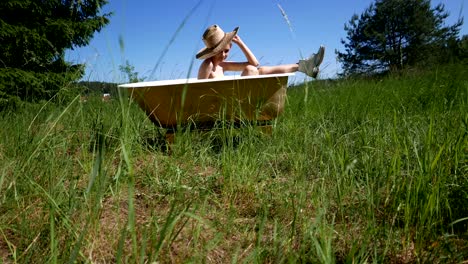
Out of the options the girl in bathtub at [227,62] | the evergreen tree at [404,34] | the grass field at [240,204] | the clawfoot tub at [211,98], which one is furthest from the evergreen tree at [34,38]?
the evergreen tree at [404,34]

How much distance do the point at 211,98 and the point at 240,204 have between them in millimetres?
1074

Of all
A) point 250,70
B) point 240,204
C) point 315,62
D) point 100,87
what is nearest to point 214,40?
point 250,70

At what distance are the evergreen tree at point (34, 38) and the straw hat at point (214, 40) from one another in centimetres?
369

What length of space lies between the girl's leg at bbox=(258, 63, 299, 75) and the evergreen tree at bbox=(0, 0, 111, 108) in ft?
12.7

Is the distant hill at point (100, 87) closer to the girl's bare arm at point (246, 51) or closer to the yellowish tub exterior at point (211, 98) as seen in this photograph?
the yellowish tub exterior at point (211, 98)

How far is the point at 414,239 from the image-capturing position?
2.99 ft

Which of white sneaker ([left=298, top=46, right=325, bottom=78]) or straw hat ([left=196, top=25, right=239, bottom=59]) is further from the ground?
straw hat ([left=196, top=25, right=239, bottom=59])

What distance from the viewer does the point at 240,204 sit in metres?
1.30

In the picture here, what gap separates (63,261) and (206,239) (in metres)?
0.39

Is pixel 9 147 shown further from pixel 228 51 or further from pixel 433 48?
pixel 433 48

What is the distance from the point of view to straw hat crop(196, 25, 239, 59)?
2.68 meters

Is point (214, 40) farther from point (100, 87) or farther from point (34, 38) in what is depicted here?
point (34, 38)

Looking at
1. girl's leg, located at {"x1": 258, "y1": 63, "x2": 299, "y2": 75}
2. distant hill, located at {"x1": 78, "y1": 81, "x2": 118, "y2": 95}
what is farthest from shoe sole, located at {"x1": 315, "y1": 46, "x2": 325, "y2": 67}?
distant hill, located at {"x1": 78, "y1": 81, "x2": 118, "y2": 95}

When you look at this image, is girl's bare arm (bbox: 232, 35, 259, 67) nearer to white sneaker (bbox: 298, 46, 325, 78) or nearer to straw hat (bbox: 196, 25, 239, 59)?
straw hat (bbox: 196, 25, 239, 59)
